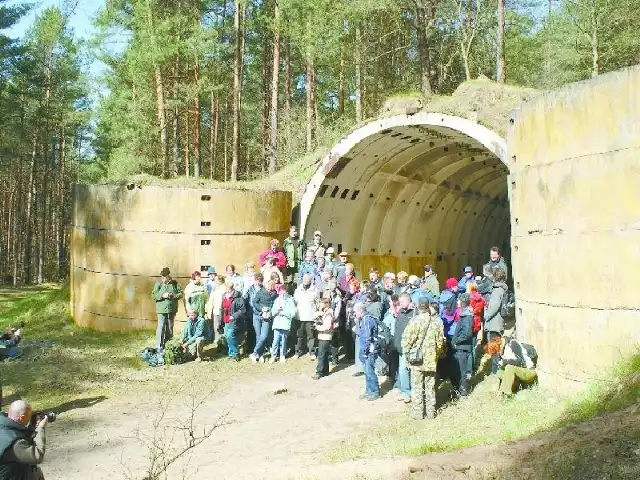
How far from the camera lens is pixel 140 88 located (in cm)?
2694

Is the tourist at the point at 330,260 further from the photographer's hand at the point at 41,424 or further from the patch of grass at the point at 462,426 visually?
the photographer's hand at the point at 41,424

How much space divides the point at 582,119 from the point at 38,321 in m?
13.4

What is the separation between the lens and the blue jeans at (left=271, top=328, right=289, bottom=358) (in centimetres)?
1178

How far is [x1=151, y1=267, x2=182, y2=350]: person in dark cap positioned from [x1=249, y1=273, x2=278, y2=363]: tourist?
1.54 m

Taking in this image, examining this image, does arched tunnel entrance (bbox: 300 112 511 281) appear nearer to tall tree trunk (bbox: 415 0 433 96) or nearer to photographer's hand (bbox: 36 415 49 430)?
tall tree trunk (bbox: 415 0 433 96)

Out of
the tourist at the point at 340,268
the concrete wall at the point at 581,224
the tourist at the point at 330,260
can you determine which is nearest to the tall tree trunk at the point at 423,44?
the tourist at the point at 330,260

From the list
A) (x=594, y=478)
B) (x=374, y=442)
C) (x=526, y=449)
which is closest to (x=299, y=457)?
(x=374, y=442)

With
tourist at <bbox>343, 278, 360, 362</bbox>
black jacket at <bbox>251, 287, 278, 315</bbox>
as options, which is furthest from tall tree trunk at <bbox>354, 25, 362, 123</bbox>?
black jacket at <bbox>251, 287, 278, 315</bbox>

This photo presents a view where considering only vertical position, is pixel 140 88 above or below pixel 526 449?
above

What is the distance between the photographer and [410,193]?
17.2 m

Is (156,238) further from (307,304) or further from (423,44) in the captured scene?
(423,44)

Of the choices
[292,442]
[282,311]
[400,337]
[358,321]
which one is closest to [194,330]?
[282,311]

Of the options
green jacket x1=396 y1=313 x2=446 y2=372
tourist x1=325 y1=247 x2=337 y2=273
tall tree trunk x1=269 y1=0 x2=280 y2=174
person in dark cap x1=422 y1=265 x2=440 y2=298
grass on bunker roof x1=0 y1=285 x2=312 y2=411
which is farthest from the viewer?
tall tree trunk x1=269 y1=0 x2=280 y2=174

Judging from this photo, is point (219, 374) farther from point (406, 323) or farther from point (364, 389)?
point (406, 323)
